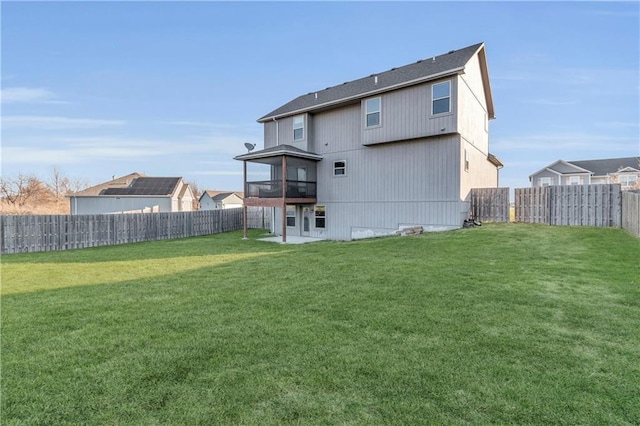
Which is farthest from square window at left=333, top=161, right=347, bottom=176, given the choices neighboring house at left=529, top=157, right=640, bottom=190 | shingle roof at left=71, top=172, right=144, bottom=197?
shingle roof at left=71, top=172, right=144, bottom=197

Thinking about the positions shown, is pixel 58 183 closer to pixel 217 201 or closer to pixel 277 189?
pixel 217 201

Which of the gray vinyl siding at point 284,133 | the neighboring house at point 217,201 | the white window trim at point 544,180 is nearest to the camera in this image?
the gray vinyl siding at point 284,133

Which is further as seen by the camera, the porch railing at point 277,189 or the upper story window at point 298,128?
the upper story window at point 298,128

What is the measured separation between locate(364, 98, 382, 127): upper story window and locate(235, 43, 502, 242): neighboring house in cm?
5

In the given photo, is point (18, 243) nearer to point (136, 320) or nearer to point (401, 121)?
point (136, 320)

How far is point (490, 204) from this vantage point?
13883mm

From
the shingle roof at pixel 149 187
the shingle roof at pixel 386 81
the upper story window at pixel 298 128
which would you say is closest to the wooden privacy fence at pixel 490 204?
the shingle roof at pixel 386 81

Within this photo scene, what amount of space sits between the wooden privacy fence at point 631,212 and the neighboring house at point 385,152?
5.10m

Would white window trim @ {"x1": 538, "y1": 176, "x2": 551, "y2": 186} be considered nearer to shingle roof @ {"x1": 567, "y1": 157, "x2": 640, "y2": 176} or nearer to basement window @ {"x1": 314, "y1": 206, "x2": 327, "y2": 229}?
shingle roof @ {"x1": 567, "y1": 157, "x2": 640, "y2": 176}

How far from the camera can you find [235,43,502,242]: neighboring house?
13.0 m

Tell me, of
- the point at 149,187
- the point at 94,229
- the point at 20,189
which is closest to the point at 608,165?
the point at 94,229

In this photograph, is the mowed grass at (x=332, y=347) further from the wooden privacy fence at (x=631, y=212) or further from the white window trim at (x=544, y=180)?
the white window trim at (x=544, y=180)

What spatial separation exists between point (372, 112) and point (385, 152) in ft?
6.88

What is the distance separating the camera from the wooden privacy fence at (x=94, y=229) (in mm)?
12508
